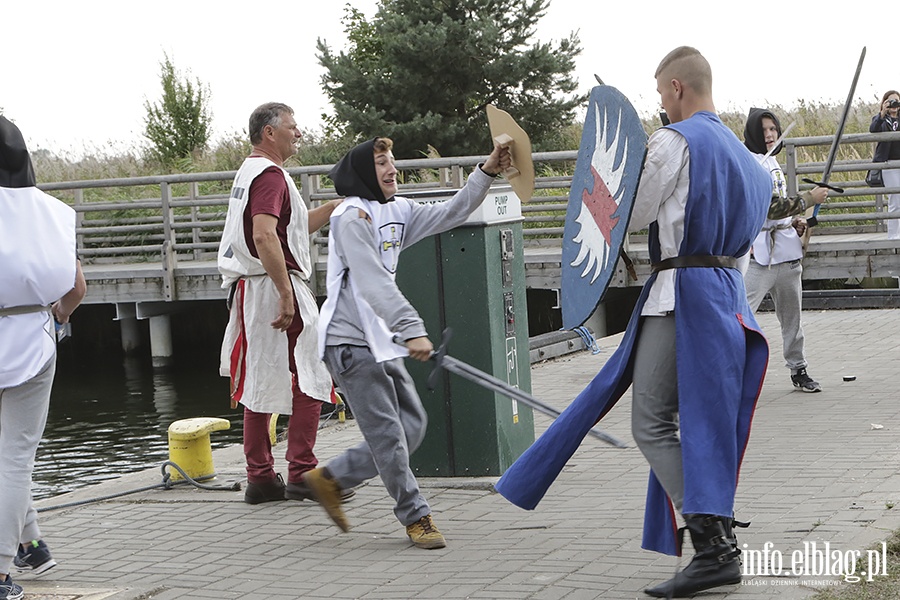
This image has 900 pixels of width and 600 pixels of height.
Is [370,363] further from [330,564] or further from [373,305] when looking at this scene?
[330,564]

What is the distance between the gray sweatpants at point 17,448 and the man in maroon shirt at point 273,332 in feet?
5.43

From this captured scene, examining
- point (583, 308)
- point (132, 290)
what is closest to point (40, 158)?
point (132, 290)

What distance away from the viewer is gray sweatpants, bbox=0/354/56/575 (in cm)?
522

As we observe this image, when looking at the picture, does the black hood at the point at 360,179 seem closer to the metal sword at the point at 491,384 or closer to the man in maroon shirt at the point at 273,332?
the metal sword at the point at 491,384

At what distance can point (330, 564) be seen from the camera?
560 cm

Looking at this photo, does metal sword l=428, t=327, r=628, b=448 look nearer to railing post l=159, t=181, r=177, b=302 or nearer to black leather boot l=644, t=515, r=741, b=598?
black leather boot l=644, t=515, r=741, b=598

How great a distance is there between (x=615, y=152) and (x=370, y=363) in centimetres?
161

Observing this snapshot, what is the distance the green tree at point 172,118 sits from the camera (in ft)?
105

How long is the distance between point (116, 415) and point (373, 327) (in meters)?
9.73

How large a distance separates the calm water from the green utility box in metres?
4.21

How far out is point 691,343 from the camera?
187 inches

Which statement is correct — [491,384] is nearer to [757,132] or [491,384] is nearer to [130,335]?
[757,132]

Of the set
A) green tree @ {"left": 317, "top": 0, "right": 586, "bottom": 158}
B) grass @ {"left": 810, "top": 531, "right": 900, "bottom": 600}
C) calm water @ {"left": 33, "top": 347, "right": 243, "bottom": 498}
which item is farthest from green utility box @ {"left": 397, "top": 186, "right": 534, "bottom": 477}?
green tree @ {"left": 317, "top": 0, "right": 586, "bottom": 158}

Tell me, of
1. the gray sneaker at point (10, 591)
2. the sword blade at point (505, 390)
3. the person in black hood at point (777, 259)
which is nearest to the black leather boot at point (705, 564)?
the sword blade at point (505, 390)
